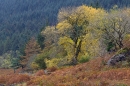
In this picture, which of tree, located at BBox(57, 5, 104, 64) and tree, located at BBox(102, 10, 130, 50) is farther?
tree, located at BBox(57, 5, 104, 64)

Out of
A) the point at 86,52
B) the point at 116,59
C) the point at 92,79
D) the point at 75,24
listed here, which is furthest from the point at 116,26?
the point at 92,79

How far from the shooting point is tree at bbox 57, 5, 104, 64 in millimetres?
49209

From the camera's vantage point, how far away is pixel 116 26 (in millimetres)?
37844

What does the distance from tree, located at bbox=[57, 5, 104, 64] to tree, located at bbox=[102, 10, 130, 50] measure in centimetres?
1015

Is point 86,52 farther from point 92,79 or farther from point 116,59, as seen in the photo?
point 92,79

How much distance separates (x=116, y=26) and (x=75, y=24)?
13015mm

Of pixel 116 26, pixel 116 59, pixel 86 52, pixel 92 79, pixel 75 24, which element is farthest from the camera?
pixel 86 52

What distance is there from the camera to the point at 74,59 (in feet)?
167

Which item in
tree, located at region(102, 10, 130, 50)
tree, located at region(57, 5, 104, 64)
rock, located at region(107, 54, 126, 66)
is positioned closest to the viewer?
rock, located at region(107, 54, 126, 66)

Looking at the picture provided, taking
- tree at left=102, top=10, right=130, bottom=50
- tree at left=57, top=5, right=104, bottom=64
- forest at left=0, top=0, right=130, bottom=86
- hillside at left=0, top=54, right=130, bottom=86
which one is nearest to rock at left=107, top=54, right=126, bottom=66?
forest at left=0, top=0, right=130, bottom=86

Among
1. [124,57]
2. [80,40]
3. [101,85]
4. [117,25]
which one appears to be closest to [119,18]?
[117,25]

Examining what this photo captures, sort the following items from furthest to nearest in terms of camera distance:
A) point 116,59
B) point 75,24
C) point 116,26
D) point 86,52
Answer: point 86,52 < point 75,24 < point 116,26 < point 116,59

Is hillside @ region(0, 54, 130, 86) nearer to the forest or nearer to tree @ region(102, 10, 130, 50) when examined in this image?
the forest

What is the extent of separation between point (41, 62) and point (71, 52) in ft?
42.4
